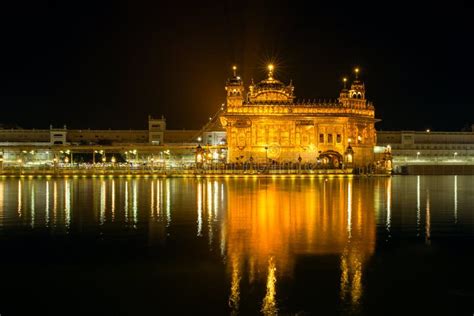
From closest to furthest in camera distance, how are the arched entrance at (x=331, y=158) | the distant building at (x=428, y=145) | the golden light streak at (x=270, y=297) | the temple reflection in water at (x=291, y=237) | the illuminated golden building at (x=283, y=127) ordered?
1. the golden light streak at (x=270, y=297)
2. the temple reflection in water at (x=291, y=237)
3. the illuminated golden building at (x=283, y=127)
4. the arched entrance at (x=331, y=158)
5. the distant building at (x=428, y=145)

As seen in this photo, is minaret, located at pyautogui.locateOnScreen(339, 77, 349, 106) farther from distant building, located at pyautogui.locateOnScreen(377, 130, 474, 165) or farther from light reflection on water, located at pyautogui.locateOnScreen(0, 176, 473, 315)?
light reflection on water, located at pyautogui.locateOnScreen(0, 176, 473, 315)

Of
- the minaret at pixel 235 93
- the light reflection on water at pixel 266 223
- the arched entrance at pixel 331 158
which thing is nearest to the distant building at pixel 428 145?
the arched entrance at pixel 331 158

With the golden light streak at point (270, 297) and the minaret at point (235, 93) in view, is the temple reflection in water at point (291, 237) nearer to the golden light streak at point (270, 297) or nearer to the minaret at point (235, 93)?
the golden light streak at point (270, 297)

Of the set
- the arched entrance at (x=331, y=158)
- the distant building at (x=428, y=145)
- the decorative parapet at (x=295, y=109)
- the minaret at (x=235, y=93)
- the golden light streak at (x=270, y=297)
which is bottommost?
the golden light streak at (x=270, y=297)

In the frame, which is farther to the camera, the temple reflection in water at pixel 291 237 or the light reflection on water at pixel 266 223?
the temple reflection in water at pixel 291 237

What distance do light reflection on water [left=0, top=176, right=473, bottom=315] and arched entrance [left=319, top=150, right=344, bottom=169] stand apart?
2995cm

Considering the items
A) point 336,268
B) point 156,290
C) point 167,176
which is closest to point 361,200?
point 336,268

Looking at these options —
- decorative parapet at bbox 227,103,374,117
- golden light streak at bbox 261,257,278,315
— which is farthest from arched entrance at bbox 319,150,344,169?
golden light streak at bbox 261,257,278,315

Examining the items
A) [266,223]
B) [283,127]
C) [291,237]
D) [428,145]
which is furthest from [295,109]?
[291,237]

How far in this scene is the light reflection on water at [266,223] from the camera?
1049 cm

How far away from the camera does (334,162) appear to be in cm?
5912

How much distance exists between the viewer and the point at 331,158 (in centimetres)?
5969

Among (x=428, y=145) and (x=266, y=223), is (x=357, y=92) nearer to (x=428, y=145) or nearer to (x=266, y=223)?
(x=428, y=145)

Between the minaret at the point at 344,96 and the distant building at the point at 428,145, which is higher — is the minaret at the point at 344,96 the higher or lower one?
the higher one
